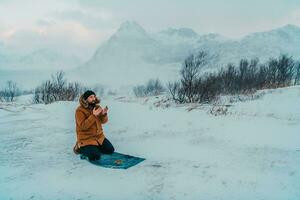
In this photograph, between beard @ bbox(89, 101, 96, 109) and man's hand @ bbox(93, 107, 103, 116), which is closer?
man's hand @ bbox(93, 107, 103, 116)

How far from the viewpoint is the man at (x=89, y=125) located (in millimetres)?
5844

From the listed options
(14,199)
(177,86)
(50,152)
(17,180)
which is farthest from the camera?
(177,86)

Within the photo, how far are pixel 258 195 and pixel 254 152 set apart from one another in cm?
194

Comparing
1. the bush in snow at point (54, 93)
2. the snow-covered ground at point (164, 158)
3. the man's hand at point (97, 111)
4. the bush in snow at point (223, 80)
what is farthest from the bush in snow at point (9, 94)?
the man's hand at point (97, 111)

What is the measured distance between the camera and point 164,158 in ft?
20.0

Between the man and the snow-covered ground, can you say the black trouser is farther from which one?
the snow-covered ground

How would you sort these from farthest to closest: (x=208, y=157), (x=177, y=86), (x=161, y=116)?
1. (x=177, y=86)
2. (x=161, y=116)
3. (x=208, y=157)

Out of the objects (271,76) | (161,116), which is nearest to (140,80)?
(271,76)

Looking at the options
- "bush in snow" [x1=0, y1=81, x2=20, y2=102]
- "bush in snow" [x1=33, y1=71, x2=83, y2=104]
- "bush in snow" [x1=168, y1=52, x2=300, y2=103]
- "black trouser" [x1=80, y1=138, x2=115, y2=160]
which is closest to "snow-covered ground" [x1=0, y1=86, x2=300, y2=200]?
"black trouser" [x1=80, y1=138, x2=115, y2=160]

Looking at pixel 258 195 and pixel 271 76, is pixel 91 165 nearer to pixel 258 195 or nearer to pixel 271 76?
pixel 258 195

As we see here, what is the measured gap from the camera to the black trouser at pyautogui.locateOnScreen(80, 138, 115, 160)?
5793 mm

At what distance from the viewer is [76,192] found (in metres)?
4.62

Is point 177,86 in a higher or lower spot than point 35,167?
higher

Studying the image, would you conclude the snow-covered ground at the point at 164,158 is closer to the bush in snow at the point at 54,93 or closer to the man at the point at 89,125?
the man at the point at 89,125
